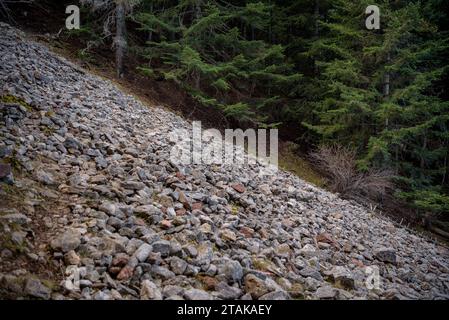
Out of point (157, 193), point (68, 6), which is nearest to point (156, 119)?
point (157, 193)

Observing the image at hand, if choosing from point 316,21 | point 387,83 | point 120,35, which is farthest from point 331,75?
point 120,35

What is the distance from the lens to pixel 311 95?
17.7m

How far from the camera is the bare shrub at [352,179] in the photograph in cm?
1245

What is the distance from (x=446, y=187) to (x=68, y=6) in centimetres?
2376

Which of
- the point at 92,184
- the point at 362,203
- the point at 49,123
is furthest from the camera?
the point at 362,203

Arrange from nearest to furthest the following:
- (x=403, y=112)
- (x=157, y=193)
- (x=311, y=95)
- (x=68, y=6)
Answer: (x=157, y=193)
(x=403, y=112)
(x=68, y=6)
(x=311, y=95)

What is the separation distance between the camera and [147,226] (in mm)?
4176

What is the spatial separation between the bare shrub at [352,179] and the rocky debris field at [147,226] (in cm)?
403

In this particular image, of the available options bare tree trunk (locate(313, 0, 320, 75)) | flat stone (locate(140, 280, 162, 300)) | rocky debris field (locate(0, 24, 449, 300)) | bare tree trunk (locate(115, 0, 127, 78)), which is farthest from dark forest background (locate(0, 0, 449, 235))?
flat stone (locate(140, 280, 162, 300))

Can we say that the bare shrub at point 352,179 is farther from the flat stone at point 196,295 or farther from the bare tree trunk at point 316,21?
the flat stone at point 196,295

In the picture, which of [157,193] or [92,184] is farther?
[157,193]

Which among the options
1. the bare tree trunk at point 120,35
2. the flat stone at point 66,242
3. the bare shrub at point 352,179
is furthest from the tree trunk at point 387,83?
the flat stone at point 66,242

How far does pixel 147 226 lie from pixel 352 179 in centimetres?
1064
